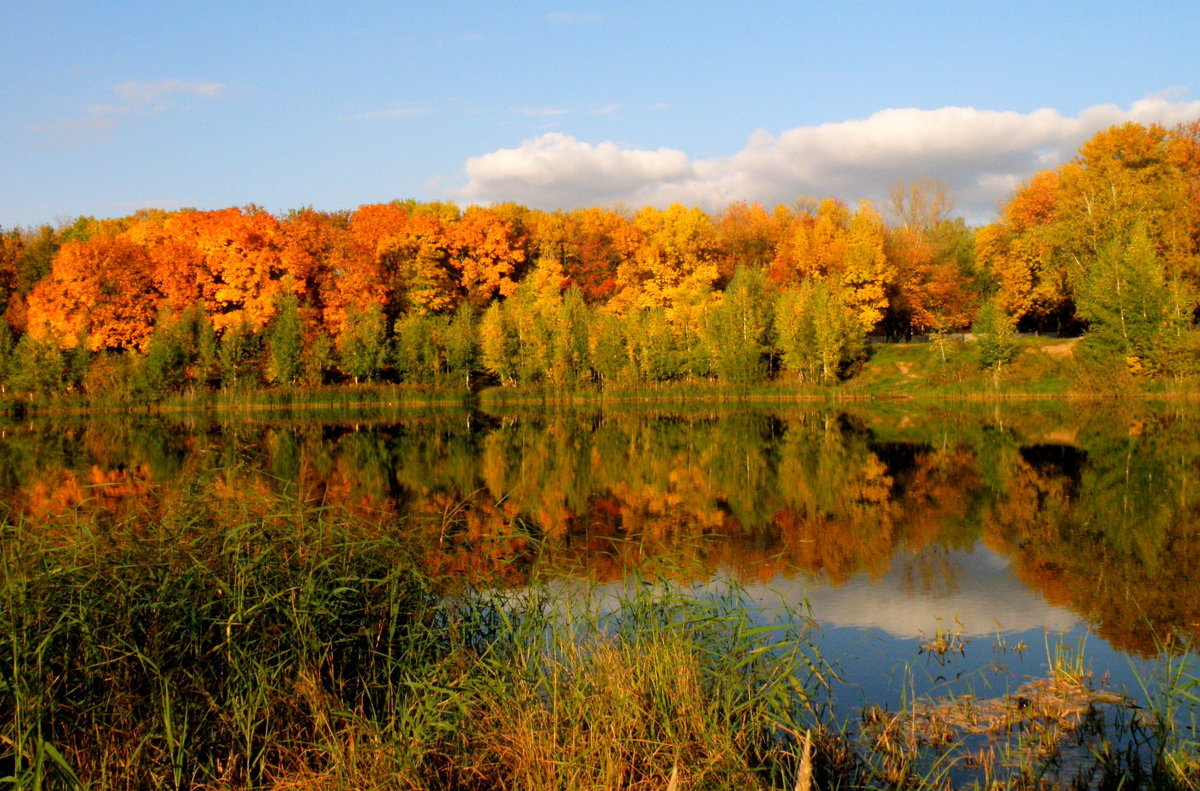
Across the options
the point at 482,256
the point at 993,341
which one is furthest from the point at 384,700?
the point at 482,256

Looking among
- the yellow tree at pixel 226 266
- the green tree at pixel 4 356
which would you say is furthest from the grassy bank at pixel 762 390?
the yellow tree at pixel 226 266

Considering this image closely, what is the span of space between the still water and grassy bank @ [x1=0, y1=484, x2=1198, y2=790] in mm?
498

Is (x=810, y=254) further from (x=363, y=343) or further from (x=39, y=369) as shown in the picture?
(x=39, y=369)

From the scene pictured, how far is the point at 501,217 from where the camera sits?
185 feet

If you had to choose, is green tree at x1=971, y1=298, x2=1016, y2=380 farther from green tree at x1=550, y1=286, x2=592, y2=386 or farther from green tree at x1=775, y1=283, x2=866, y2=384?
green tree at x1=550, y1=286, x2=592, y2=386

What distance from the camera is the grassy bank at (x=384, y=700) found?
426 cm

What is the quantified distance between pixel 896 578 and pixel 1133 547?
10.7 feet

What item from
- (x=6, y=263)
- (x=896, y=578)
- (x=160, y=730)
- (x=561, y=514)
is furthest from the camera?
Result: (x=6, y=263)

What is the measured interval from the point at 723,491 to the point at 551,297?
112 feet

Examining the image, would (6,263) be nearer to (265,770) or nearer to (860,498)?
(860,498)

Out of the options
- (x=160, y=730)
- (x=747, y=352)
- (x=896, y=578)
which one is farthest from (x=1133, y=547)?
(x=747, y=352)

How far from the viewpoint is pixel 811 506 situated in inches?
546

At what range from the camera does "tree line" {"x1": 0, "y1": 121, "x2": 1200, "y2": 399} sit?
4006 centimetres

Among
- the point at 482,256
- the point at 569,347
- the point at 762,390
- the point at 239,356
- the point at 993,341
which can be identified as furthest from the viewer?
the point at 482,256
